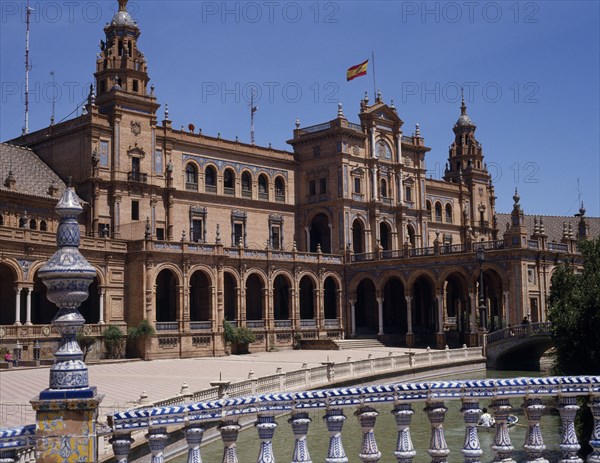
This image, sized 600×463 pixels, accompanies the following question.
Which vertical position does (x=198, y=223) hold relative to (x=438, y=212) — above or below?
below

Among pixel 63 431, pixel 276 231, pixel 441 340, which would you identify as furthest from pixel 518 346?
pixel 63 431

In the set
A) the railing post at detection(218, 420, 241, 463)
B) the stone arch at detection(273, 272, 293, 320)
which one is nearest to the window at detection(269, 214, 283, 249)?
the stone arch at detection(273, 272, 293, 320)

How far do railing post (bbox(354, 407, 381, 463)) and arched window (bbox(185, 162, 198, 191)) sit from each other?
47126 millimetres

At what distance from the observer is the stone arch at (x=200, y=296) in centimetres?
4862

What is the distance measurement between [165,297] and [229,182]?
11847 mm

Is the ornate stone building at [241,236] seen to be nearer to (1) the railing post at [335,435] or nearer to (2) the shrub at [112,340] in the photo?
(2) the shrub at [112,340]

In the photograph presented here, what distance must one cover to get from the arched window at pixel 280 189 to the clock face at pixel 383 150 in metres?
8.58

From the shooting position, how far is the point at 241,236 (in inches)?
2265

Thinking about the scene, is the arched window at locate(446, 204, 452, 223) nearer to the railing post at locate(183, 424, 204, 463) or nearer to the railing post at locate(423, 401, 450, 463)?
the railing post at locate(423, 401, 450, 463)

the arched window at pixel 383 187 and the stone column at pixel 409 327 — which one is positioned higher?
the arched window at pixel 383 187

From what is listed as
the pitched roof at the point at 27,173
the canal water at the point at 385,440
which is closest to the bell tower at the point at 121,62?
the pitched roof at the point at 27,173

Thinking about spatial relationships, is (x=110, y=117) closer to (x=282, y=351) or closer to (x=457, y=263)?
(x=282, y=351)

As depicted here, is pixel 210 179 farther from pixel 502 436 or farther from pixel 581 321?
pixel 502 436

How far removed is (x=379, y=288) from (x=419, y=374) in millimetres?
18165
